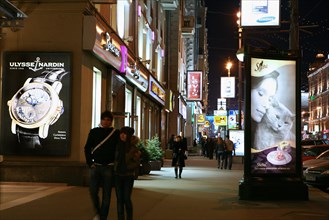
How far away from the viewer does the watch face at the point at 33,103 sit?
588 inches

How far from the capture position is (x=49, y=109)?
15.0 m

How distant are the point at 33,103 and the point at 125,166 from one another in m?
7.86

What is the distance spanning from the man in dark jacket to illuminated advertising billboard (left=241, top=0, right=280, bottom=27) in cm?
821

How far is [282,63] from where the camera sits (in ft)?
42.4

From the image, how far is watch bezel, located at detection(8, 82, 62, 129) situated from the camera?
14.9 m

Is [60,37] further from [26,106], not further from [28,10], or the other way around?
[26,106]

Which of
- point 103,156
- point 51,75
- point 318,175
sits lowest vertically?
point 318,175

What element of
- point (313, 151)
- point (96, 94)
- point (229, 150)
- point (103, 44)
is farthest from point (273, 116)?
point (229, 150)

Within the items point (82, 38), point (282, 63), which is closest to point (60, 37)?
point (82, 38)

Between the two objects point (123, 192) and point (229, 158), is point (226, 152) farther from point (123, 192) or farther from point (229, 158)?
point (123, 192)

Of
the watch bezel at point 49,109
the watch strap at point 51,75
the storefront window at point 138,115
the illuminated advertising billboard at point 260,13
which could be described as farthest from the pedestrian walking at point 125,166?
the storefront window at point 138,115

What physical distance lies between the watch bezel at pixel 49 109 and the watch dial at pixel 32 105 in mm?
41

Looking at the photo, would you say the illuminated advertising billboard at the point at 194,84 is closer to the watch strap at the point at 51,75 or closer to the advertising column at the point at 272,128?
the watch strap at the point at 51,75

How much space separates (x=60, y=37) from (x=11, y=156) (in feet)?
12.4
